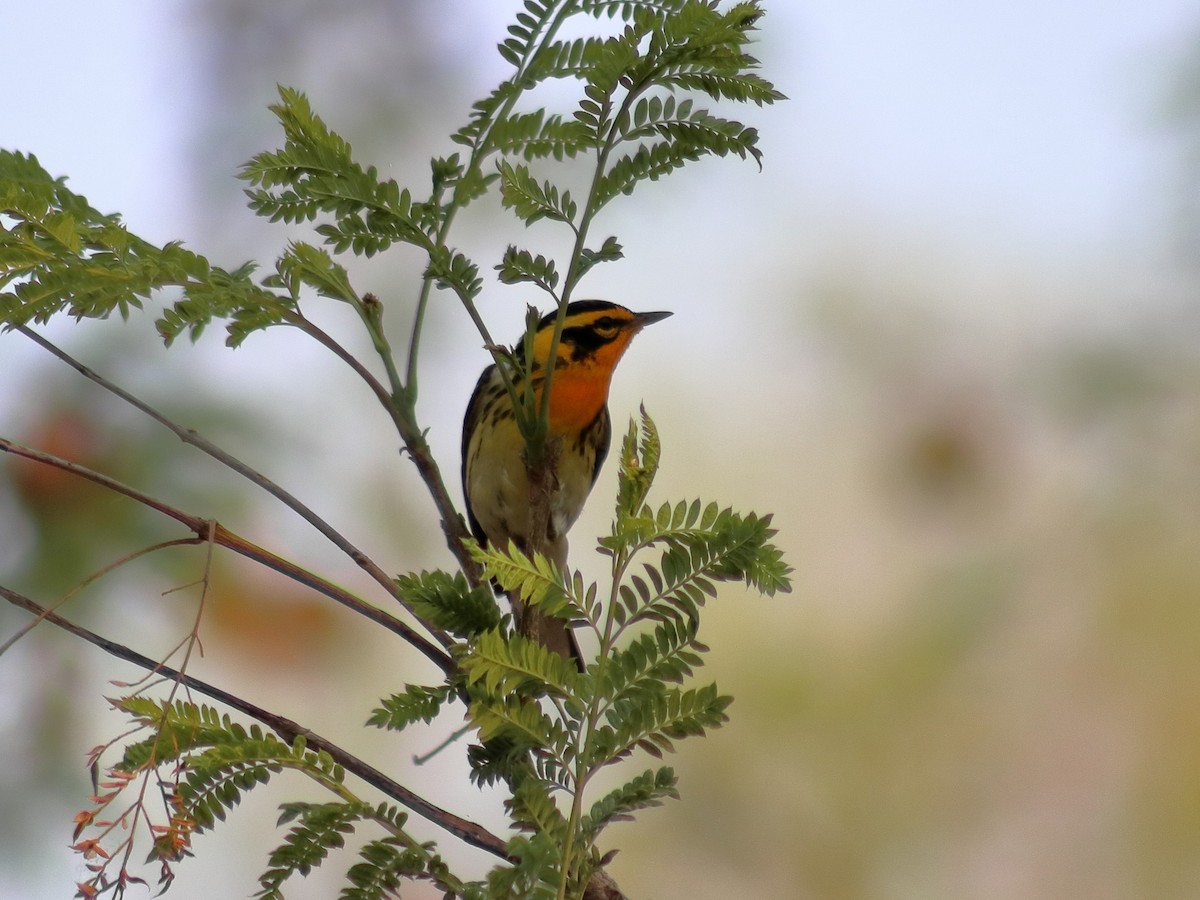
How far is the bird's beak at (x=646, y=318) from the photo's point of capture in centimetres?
290

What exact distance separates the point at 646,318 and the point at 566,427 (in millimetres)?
344

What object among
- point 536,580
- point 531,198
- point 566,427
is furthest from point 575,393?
point 536,580

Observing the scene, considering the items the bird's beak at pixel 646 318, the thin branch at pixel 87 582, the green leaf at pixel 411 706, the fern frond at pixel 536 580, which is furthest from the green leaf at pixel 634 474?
the bird's beak at pixel 646 318

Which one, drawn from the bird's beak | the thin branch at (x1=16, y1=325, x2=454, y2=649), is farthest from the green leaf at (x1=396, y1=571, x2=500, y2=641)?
the bird's beak

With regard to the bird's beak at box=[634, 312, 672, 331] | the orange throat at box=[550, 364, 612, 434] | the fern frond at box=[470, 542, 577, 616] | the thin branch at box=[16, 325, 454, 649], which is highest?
the bird's beak at box=[634, 312, 672, 331]

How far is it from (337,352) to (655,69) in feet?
1.41

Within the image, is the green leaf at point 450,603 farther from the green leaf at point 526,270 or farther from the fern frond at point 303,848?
the green leaf at point 526,270

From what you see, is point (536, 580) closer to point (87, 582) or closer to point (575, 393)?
point (87, 582)

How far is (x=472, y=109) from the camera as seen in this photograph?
1318mm

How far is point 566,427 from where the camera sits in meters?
3.02

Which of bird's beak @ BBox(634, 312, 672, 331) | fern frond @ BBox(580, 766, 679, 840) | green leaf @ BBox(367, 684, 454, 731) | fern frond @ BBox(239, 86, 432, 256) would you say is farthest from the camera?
bird's beak @ BBox(634, 312, 672, 331)

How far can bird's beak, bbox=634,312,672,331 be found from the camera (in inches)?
114

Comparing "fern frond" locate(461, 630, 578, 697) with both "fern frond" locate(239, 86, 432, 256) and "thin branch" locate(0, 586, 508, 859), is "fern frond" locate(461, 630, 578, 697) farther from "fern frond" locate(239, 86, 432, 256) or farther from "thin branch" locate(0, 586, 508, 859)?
"fern frond" locate(239, 86, 432, 256)

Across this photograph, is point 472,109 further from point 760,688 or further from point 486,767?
point 760,688
